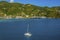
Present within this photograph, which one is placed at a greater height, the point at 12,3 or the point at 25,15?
the point at 12,3

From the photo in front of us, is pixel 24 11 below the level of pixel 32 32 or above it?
above

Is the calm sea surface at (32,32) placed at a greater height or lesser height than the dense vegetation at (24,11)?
lesser

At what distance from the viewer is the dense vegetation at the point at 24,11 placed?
4525 inches

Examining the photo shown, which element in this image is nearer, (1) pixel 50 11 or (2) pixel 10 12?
(2) pixel 10 12

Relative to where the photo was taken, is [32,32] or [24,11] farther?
[24,11]

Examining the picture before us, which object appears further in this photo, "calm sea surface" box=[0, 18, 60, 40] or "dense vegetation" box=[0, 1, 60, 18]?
"dense vegetation" box=[0, 1, 60, 18]

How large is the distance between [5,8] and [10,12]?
4.77m

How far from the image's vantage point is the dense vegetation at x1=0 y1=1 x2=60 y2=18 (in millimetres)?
114938

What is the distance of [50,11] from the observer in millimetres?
127250

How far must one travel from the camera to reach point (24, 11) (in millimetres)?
119812

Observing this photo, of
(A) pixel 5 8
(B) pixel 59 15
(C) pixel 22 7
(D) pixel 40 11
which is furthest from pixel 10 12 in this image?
(B) pixel 59 15

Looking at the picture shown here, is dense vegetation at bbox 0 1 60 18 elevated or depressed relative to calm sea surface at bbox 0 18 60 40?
elevated

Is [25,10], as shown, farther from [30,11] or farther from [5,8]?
[5,8]

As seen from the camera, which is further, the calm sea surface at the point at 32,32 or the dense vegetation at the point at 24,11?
the dense vegetation at the point at 24,11
